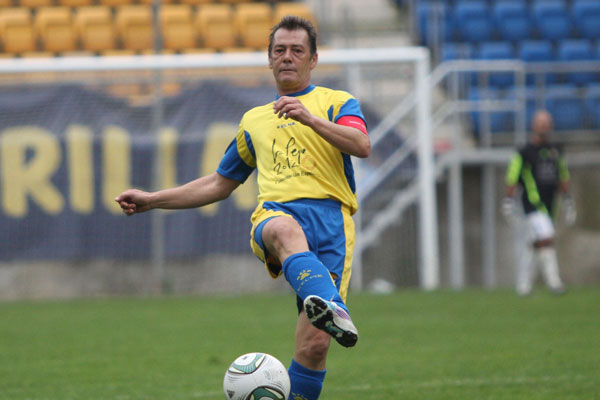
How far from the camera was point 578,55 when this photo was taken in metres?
17.0

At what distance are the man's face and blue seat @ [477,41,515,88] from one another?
41.1 feet

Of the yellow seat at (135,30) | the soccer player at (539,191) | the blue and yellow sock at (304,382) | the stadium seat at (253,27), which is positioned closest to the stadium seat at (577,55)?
the soccer player at (539,191)

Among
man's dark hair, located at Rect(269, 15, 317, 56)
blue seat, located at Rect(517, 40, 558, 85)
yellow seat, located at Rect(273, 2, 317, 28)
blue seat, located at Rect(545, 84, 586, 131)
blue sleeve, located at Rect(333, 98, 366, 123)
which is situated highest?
man's dark hair, located at Rect(269, 15, 317, 56)

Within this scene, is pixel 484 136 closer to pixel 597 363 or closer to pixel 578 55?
pixel 578 55

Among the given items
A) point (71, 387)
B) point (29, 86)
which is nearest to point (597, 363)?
point (71, 387)

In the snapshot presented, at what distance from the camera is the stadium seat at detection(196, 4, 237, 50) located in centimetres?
1692

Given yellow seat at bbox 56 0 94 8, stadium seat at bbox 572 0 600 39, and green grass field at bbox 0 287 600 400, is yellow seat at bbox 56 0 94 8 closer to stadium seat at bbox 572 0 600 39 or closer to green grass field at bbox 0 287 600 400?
green grass field at bbox 0 287 600 400

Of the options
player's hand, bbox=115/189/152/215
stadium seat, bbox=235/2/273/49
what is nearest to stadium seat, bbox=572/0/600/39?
stadium seat, bbox=235/2/273/49

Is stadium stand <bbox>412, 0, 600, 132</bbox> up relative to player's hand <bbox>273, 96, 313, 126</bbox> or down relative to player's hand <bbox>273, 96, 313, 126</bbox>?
down

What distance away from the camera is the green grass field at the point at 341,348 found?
594 cm

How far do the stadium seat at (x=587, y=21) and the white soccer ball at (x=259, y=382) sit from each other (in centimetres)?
1481

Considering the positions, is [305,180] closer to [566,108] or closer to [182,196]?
[182,196]

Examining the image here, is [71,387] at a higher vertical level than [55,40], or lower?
lower

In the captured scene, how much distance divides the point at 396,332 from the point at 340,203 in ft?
15.9
